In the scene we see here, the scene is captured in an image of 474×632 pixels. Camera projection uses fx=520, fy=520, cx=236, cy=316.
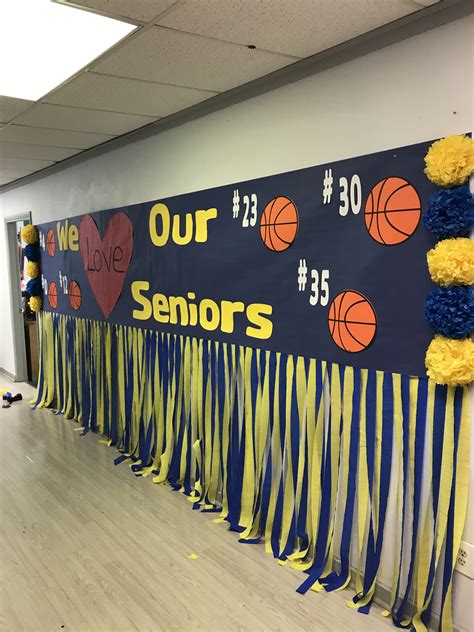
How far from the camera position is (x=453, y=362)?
5.83 feet

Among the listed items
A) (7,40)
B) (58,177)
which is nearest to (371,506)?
(7,40)

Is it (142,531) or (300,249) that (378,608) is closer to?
(142,531)

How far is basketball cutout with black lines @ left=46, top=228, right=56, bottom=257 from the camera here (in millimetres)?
4791

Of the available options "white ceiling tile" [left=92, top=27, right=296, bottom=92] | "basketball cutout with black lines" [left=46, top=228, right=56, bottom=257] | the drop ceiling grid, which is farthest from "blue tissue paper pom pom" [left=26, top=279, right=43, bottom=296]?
"white ceiling tile" [left=92, top=27, right=296, bottom=92]

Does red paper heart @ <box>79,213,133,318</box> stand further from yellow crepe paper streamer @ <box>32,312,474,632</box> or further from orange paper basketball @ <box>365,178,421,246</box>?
orange paper basketball @ <box>365,178,421,246</box>

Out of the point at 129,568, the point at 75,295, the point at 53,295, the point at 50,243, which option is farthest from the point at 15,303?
the point at 129,568

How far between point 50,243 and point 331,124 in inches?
134

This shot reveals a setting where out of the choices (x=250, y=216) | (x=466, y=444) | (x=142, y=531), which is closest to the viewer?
(x=466, y=444)

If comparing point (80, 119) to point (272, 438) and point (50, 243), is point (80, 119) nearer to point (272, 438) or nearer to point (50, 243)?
point (50, 243)

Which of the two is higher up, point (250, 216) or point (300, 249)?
point (250, 216)

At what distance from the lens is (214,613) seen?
85.6 inches

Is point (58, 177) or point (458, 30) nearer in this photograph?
point (458, 30)

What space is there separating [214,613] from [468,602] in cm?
100

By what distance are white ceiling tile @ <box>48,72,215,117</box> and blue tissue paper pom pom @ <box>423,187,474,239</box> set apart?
→ 1.42m
